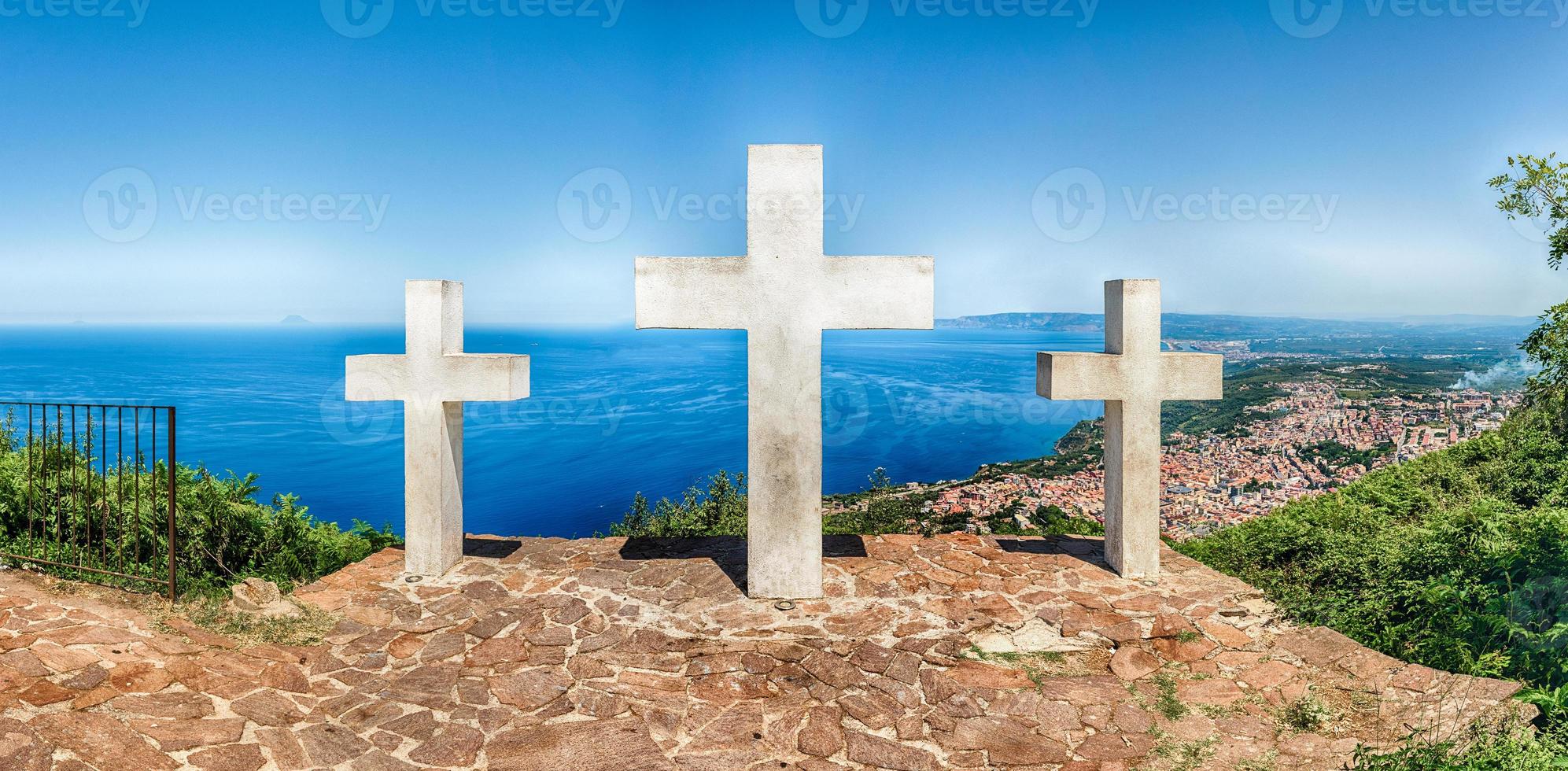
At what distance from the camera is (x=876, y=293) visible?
6.83 metres

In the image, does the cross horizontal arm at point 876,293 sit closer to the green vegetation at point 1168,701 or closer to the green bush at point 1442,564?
the green vegetation at point 1168,701

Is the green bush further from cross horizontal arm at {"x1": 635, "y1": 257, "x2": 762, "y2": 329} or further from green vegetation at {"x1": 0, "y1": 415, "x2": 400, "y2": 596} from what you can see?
green vegetation at {"x1": 0, "y1": 415, "x2": 400, "y2": 596}

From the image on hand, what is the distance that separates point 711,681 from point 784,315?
291 centimetres

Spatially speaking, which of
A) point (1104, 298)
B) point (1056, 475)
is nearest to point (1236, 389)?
point (1056, 475)

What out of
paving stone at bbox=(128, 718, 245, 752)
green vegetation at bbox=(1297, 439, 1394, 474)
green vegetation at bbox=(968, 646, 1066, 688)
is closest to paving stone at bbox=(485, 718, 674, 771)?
paving stone at bbox=(128, 718, 245, 752)

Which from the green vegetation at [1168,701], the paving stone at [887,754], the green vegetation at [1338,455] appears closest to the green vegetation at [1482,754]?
the green vegetation at [1168,701]

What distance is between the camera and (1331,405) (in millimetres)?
15727

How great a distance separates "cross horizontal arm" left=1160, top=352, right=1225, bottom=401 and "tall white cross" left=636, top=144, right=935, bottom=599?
222 cm

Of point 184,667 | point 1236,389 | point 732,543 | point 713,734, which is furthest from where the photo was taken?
point 1236,389

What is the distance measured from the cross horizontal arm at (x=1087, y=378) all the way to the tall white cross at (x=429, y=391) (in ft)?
15.2

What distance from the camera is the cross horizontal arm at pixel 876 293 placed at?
6.81 metres

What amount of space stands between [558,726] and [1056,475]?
1057 cm

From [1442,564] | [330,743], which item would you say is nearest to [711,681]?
[330,743]

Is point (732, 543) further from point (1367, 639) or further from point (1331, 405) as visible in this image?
point (1331, 405)
